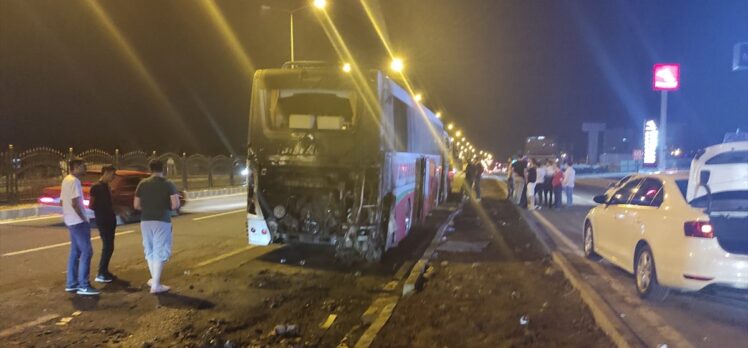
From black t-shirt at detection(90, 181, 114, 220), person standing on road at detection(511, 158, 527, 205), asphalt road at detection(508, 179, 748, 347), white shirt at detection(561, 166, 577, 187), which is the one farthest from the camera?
person standing on road at detection(511, 158, 527, 205)

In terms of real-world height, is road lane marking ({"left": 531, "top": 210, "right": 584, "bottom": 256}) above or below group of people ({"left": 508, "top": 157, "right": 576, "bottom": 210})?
below

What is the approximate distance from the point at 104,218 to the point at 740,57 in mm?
15598

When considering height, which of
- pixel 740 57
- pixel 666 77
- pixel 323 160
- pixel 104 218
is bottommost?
pixel 104 218

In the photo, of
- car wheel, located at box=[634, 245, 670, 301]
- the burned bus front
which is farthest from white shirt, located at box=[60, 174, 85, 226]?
car wheel, located at box=[634, 245, 670, 301]

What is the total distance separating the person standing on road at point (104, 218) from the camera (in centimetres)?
795

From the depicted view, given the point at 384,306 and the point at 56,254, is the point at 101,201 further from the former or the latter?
the point at 384,306

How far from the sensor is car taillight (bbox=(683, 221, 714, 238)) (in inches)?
251

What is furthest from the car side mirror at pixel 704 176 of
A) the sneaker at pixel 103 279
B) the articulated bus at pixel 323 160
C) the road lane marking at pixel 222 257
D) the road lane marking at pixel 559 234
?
the sneaker at pixel 103 279

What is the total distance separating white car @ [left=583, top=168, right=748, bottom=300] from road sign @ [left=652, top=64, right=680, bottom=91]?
14954mm

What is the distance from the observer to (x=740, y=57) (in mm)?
15109

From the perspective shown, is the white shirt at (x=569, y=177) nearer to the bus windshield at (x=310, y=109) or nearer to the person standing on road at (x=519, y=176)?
the person standing on road at (x=519, y=176)

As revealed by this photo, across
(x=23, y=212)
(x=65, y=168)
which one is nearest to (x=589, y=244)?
(x=23, y=212)

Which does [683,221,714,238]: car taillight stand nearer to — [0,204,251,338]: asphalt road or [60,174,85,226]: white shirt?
[0,204,251,338]: asphalt road

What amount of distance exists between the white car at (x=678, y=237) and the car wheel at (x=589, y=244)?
3.51 feet
